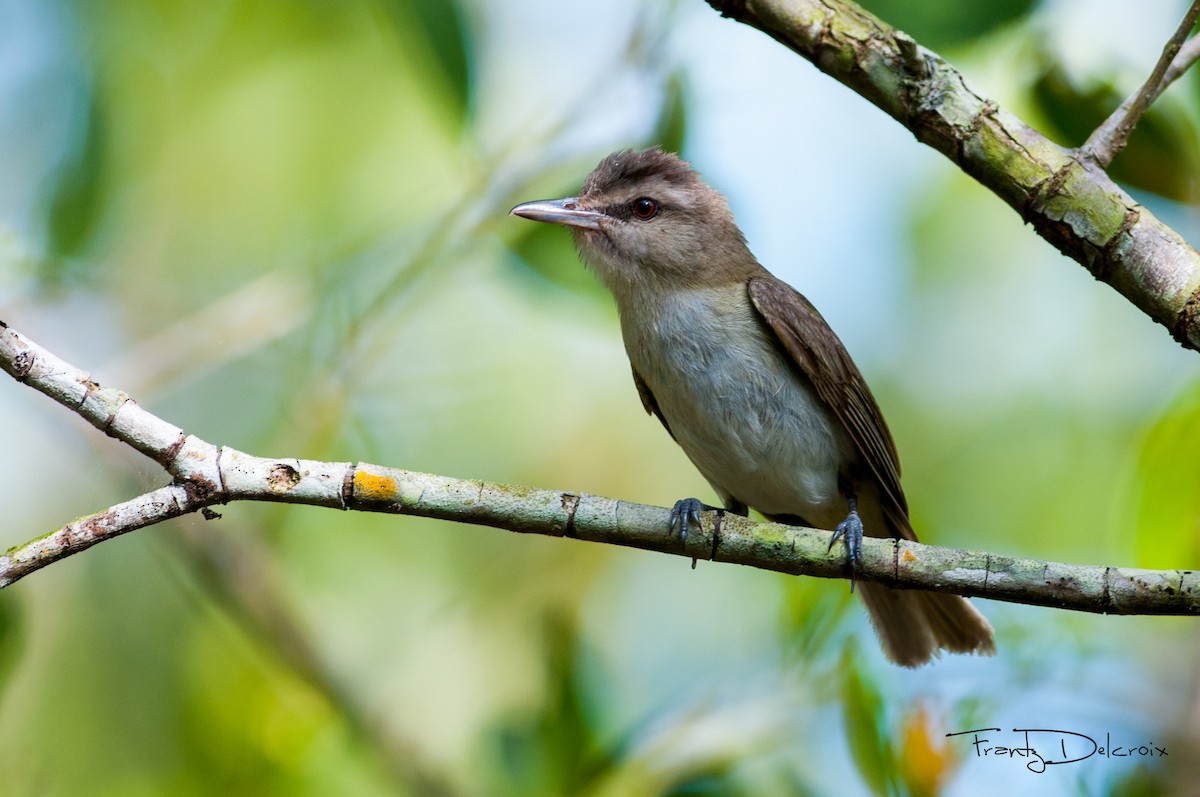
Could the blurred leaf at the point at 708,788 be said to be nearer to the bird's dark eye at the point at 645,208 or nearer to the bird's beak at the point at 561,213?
the bird's beak at the point at 561,213

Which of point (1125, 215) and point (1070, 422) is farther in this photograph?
point (1070, 422)

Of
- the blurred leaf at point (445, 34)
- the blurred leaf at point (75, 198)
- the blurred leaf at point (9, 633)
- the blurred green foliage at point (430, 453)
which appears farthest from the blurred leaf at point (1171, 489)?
the blurred leaf at point (75, 198)

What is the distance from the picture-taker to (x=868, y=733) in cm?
371

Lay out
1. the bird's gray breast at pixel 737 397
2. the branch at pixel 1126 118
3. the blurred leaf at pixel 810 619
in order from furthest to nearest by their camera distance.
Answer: the bird's gray breast at pixel 737 397 → the blurred leaf at pixel 810 619 → the branch at pixel 1126 118

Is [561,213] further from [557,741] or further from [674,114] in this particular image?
[557,741]

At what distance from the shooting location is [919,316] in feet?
23.1

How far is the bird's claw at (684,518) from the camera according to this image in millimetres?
3108

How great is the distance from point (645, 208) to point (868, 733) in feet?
8.00

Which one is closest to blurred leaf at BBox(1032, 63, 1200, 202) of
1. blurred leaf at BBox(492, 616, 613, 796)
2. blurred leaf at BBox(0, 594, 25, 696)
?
blurred leaf at BBox(492, 616, 613, 796)

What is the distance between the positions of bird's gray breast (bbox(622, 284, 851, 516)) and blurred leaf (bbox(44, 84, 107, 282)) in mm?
2445

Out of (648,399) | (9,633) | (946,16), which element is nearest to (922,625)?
(648,399)

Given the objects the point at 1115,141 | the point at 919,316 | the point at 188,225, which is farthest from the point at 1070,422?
the point at 188,225

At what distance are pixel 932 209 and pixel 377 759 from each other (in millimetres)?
4693

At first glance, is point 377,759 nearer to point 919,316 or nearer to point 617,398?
point 617,398
